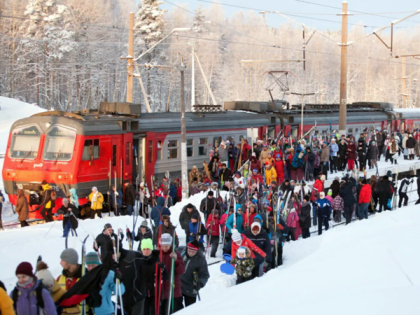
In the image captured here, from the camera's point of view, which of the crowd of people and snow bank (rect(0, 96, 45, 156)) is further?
snow bank (rect(0, 96, 45, 156))

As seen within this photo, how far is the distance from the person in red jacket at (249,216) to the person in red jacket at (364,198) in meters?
5.84

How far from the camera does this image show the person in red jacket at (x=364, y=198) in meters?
18.2

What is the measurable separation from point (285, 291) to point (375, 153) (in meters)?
19.2

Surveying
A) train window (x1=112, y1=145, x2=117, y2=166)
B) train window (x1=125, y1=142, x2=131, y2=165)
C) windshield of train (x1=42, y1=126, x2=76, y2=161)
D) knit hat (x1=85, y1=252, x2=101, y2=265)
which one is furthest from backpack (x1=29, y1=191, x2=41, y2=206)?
knit hat (x1=85, y1=252, x2=101, y2=265)

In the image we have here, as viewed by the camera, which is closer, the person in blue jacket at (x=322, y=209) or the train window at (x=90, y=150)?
the person in blue jacket at (x=322, y=209)

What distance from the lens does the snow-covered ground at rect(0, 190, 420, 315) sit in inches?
275

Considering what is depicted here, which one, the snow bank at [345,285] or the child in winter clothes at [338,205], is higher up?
the snow bank at [345,285]

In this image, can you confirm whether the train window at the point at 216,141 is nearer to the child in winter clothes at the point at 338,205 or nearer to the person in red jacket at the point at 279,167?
the person in red jacket at the point at 279,167

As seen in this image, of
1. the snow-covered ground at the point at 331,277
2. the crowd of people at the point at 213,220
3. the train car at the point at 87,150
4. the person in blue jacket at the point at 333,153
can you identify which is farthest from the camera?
the person in blue jacket at the point at 333,153

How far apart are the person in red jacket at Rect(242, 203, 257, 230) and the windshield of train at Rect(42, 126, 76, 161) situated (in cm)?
650

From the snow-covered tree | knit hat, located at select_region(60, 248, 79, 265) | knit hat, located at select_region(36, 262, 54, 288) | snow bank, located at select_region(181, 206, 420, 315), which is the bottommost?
snow bank, located at select_region(181, 206, 420, 315)

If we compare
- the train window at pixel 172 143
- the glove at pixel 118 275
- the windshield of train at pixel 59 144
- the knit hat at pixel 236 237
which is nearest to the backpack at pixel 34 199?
the windshield of train at pixel 59 144

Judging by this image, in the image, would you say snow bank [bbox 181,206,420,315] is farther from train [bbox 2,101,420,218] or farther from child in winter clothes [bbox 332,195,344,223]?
train [bbox 2,101,420,218]

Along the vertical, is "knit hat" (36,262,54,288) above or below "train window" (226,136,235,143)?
below
